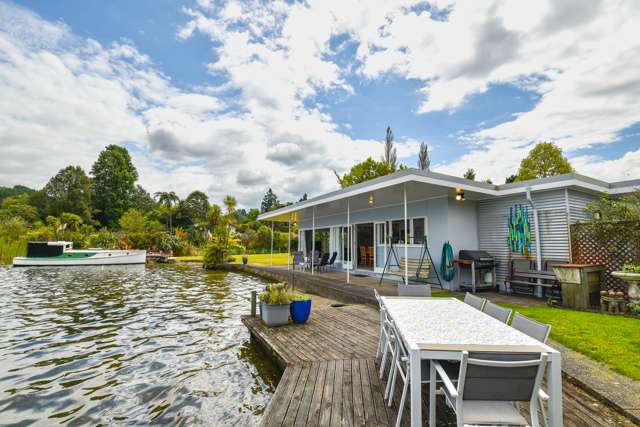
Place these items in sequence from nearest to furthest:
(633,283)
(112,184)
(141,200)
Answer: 1. (633,283)
2. (112,184)
3. (141,200)

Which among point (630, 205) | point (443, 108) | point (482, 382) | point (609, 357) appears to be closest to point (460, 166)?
point (443, 108)

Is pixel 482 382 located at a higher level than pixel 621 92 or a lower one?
lower

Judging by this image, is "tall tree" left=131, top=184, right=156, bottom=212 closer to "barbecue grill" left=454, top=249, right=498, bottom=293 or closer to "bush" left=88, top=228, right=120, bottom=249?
"bush" left=88, top=228, right=120, bottom=249

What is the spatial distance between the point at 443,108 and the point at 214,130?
38.3ft

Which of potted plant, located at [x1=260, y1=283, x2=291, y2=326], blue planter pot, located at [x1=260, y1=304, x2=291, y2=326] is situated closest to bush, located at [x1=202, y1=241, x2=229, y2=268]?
potted plant, located at [x1=260, y1=283, x2=291, y2=326]

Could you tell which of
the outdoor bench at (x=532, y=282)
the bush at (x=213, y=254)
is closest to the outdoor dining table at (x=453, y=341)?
the outdoor bench at (x=532, y=282)

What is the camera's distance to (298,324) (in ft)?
16.7

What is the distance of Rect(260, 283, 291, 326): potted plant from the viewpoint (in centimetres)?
497

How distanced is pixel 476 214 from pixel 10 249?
28749mm

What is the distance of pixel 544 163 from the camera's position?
2066 cm

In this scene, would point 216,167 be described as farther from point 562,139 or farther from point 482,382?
point 562,139

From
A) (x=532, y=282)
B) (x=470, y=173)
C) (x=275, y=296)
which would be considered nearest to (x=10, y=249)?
(x=275, y=296)

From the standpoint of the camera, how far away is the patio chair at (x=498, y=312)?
8.32 ft

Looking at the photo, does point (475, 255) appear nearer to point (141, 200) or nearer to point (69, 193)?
point (69, 193)
